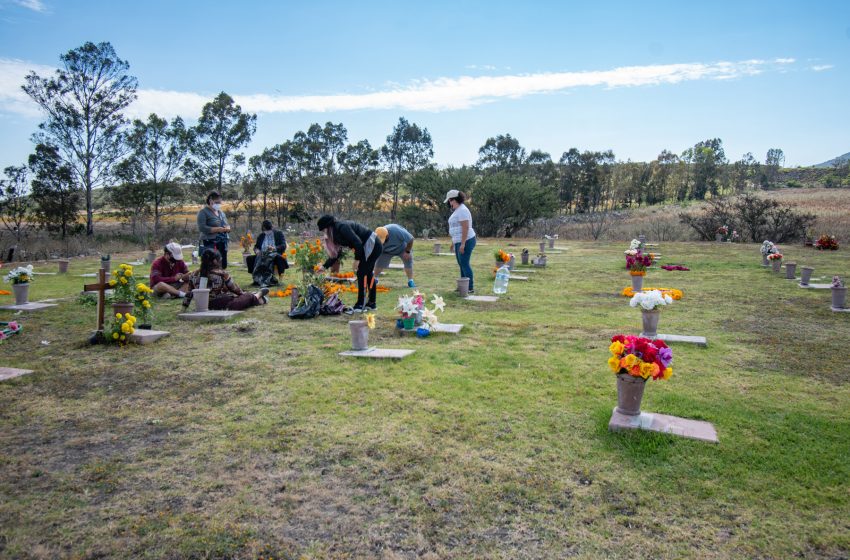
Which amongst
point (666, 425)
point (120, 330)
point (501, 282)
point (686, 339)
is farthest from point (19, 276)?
point (686, 339)

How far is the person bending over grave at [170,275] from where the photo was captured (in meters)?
10.0

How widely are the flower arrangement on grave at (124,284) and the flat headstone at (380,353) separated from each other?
315 centimetres

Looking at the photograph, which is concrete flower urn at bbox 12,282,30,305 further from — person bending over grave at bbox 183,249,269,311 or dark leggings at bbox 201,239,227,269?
dark leggings at bbox 201,239,227,269

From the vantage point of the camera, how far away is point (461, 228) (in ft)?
32.9

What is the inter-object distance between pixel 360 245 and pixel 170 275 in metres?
4.47

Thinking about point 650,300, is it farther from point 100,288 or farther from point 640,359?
point 100,288

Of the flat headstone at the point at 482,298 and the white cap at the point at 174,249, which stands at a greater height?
the white cap at the point at 174,249

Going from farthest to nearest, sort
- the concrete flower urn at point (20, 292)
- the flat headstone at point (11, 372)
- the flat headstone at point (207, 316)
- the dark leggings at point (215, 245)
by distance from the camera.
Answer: the dark leggings at point (215, 245) < the concrete flower urn at point (20, 292) < the flat headstone at point (207, 316) < the flat headstone at point (11, 372)

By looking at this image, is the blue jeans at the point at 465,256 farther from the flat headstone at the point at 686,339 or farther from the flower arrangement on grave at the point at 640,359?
the flower arrangement on grave at the point at 640,359

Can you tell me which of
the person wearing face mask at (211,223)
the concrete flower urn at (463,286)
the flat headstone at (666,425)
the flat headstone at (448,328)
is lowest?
the flat headstone at (666,425)

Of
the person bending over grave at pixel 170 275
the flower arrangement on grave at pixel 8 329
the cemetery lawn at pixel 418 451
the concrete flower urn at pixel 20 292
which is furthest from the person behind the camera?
the person bending over grave at pixel 170 275

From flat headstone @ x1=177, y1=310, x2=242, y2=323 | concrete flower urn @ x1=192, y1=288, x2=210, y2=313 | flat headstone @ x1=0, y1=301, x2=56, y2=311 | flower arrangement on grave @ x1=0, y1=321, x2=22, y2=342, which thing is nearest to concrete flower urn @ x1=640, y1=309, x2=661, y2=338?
flat headstone @ x1=177, y1=310, x2=242, y2=323

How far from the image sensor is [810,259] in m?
16.2

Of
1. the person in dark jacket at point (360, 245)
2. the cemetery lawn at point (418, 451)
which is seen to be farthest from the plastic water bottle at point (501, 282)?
the cemetery lawn at point (418, 451)
